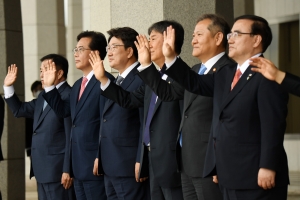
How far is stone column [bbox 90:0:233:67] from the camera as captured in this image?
791 centimetres

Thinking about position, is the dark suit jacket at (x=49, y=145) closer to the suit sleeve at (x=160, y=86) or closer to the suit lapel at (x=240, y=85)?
the suit sleeve at (x=160, y=86)

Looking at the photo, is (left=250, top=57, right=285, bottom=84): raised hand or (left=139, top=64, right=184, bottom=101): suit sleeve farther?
(left=139, top=64, right=184, bottom=101): suit sleeve

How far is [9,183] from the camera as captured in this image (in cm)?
1055

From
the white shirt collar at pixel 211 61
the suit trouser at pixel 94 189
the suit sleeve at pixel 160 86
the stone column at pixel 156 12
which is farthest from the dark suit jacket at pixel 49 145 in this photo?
the white shirt collar at pixel 211 61

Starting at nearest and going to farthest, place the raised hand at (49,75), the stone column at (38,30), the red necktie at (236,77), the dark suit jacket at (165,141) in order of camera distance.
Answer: the red necktie at (236,77) < the dark suit jacket at (165,141) < the raised hand at (49,75) < the stone column at (38,30)

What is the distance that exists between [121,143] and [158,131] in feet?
2.25

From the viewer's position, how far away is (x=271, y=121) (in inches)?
200

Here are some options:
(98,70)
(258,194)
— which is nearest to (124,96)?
(98,70)

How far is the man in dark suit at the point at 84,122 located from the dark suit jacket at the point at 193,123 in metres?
1.47

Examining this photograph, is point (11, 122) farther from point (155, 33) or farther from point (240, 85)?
point (240, 85)

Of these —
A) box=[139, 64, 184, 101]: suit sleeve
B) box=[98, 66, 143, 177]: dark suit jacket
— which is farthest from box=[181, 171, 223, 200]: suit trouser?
box=[98, 66, 143, 177]: dark suit jacket

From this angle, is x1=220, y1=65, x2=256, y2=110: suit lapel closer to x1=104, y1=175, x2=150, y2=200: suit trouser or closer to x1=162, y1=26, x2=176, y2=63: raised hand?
x1=162, y1=26, x2=176, y2=63: raised hand

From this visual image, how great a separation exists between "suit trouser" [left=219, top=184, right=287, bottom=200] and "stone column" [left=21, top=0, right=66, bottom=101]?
49.5 feet

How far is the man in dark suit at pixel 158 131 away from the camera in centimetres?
623
